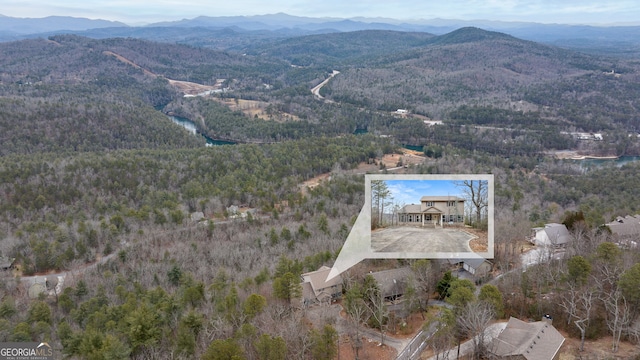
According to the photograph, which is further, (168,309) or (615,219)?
(615,219)

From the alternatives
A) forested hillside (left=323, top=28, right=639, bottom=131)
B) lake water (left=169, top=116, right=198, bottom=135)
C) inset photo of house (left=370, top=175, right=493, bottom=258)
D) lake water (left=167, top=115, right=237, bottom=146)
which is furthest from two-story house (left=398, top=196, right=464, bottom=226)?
forested hillside (left=323, top=28, right=639, bottom=131)

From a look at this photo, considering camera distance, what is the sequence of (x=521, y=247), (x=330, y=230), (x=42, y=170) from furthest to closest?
(x=42, y=170) → (x=330, y=230) → (x=521, y=247)

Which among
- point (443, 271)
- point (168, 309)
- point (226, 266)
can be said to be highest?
point (443, 271)

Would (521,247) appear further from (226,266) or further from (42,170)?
(42,170)

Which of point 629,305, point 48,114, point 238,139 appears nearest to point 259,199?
point 629,305

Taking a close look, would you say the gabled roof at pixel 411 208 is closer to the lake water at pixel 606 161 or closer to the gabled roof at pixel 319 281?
the gabled roof at pixel 319 281

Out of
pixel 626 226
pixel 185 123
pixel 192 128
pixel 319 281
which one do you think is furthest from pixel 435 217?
pixel 185 123

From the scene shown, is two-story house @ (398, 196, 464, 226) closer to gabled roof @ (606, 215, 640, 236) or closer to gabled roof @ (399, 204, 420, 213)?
gabled roof @ (399, 204, 420, 213)

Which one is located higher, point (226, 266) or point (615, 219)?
point (615, 219)

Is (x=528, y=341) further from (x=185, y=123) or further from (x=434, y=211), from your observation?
(x=185, y=123)
